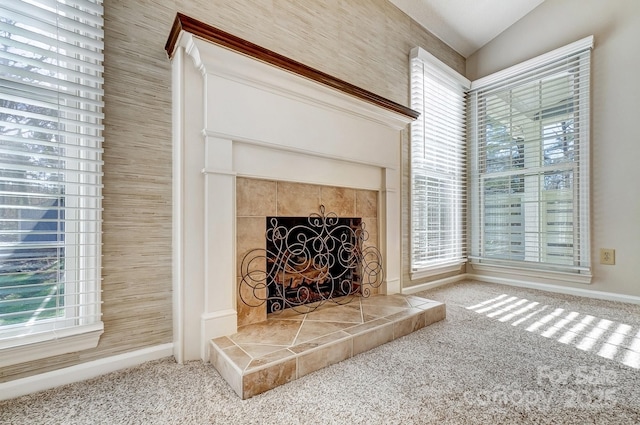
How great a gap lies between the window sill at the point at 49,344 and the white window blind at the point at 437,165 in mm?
2314

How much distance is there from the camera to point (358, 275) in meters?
2.24

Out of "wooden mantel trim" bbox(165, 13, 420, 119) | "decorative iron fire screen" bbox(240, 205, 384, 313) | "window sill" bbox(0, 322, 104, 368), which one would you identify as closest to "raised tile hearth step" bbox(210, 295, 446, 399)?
"decorative iron fire screen" bbox(240, 205, 384, 313)

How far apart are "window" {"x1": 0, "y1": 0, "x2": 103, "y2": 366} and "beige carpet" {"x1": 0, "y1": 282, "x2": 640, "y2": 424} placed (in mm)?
289

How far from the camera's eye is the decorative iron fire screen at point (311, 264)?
1.72 metres

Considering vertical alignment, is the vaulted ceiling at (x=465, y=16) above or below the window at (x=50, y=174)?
above

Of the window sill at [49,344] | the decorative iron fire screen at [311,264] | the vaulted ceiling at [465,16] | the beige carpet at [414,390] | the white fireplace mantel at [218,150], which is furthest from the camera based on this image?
the vaulted ceiling at [465,16]

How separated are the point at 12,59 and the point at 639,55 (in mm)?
3995

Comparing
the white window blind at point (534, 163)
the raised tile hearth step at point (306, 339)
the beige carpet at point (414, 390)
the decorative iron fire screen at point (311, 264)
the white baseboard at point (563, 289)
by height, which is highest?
the white window blind at point (534, 163)

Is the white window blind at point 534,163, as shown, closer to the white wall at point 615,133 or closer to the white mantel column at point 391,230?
the white wall at point 615,133

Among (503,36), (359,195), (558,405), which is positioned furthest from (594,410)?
(503,36)

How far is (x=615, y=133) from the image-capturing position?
2.41 meters

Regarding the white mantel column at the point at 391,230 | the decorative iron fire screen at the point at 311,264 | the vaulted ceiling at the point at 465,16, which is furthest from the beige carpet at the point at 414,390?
the vaulted ceiling at the point at 465,16

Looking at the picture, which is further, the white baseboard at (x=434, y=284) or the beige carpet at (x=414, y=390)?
the white baseboard at (x=434, y=284)

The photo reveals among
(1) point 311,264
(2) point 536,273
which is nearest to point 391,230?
(1) point 311,264
